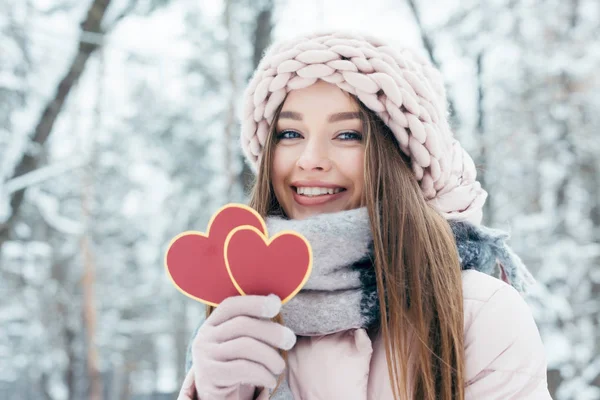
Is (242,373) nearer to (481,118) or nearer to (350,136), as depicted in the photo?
(350,136)

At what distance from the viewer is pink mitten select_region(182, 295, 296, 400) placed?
1143 mm

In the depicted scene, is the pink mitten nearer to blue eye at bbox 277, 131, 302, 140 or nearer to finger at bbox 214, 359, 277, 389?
finger at bbox 214, 359, 277, 389

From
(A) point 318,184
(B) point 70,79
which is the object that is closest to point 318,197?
(A) point 318,184

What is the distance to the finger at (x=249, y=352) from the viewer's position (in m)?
1.14

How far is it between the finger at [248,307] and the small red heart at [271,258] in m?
0.04

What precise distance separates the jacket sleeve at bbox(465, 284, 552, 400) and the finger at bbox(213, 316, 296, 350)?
1.46 feet

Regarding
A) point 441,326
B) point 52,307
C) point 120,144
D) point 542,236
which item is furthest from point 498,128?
point 52,307

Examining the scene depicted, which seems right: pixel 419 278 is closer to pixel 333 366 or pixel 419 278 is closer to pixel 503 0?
pixel 333 366

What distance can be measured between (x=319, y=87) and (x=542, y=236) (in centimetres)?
543

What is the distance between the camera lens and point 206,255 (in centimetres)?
125

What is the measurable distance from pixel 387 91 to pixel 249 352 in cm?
74

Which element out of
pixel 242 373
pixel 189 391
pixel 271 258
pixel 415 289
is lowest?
pixel 189 391

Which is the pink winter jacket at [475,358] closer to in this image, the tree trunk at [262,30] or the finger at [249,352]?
the finger at [249,352]

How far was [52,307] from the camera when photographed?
921 centimetres
